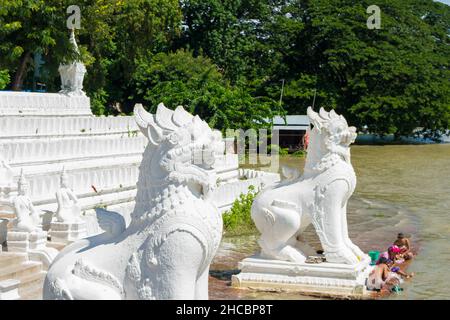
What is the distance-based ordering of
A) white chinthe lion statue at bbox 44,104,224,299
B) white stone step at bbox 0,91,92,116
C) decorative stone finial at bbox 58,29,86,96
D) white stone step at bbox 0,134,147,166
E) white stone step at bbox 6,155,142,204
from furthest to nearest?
decorative stone finial at bbox 58,29,86,96
white stone step at bbox 0,91,92,116
white stone step at bbox 0,134,147,166
white stone step at bbox 6,155,142,204
white chinthe lion statue at bbox 44,104,224,299

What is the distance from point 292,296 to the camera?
456 inches

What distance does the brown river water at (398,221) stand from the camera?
12648 millimetres

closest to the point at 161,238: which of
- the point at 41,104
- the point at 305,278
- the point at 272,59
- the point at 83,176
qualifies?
the point at 305,278

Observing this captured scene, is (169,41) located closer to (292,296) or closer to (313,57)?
(313,57)

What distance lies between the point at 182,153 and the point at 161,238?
75cm

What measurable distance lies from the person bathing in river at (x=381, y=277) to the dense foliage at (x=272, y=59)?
2114 centimetres

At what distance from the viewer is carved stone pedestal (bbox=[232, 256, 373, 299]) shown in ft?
38.0

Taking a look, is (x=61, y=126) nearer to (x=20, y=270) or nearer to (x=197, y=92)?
(x=20, y=270)

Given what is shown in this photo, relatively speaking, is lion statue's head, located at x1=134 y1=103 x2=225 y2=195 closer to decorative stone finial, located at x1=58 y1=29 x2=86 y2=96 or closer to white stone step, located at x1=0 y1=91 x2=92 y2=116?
white stone step, located at x1=0 y1=91 x2=92 y2=116

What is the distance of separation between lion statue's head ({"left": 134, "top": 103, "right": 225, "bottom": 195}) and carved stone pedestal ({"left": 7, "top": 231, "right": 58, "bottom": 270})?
4.20 meters

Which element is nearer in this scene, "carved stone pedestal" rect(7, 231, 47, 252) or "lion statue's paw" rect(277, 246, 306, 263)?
"carved stone pedestal" rect(7, 231, 47, 252)

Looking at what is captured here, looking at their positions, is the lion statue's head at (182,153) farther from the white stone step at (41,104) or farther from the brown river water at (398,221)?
the white stone step at (41,104)

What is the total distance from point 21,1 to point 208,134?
63.3 ft

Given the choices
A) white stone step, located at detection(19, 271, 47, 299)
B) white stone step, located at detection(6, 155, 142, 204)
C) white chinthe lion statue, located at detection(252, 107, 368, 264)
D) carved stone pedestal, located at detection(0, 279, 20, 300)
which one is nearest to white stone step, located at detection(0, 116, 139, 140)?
white stone step, located at detection(6, 155, 142, 204)
